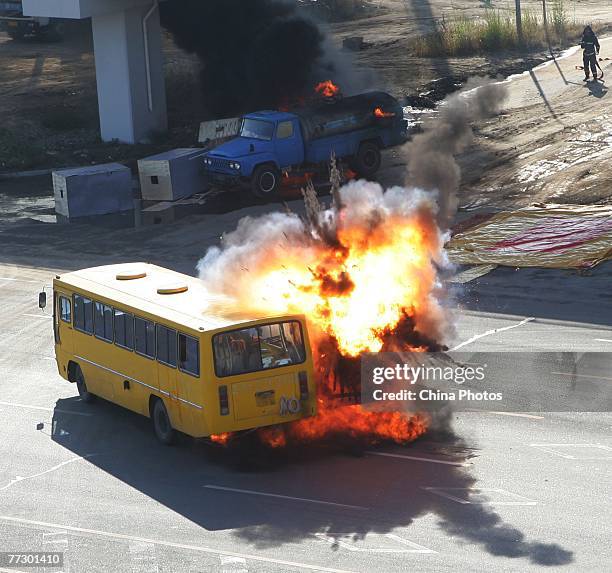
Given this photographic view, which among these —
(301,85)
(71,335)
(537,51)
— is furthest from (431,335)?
(537,51)

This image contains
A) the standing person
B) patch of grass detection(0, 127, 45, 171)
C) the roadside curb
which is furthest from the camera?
the standing person

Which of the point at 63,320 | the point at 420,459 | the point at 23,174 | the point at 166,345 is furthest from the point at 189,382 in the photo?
the point at 23,174

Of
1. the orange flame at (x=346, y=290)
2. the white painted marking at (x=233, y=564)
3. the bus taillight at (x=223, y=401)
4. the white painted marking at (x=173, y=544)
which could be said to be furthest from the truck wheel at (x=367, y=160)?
the white painted marking at (x=233, y=564)

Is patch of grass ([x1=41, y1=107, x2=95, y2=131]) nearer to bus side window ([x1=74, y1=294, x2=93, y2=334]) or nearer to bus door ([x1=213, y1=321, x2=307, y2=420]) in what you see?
bus side window ([x1=74, y1=294, x2=93, y2=334])

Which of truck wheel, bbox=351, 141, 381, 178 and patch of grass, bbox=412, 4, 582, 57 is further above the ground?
patch of grass, bbox=412, 4, 582, 57

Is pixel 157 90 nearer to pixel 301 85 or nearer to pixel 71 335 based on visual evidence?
pixel 301 85

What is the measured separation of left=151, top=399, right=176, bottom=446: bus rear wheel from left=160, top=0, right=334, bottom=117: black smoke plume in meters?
24.8

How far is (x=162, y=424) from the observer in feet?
58.4

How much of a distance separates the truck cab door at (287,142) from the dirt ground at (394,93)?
9.38 ft

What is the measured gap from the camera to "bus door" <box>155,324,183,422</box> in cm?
1702

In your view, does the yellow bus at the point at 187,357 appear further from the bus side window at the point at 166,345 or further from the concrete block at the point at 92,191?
the concrete block at the point at 92,191

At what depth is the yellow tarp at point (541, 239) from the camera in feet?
88.3

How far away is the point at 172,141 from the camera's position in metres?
42.9

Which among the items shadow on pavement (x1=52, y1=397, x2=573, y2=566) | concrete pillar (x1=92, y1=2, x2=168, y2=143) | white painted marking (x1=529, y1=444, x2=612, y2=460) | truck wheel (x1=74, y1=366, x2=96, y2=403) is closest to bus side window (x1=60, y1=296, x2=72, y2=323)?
truck wheel (x1=74, y1=366, x2=96, y2=403)
